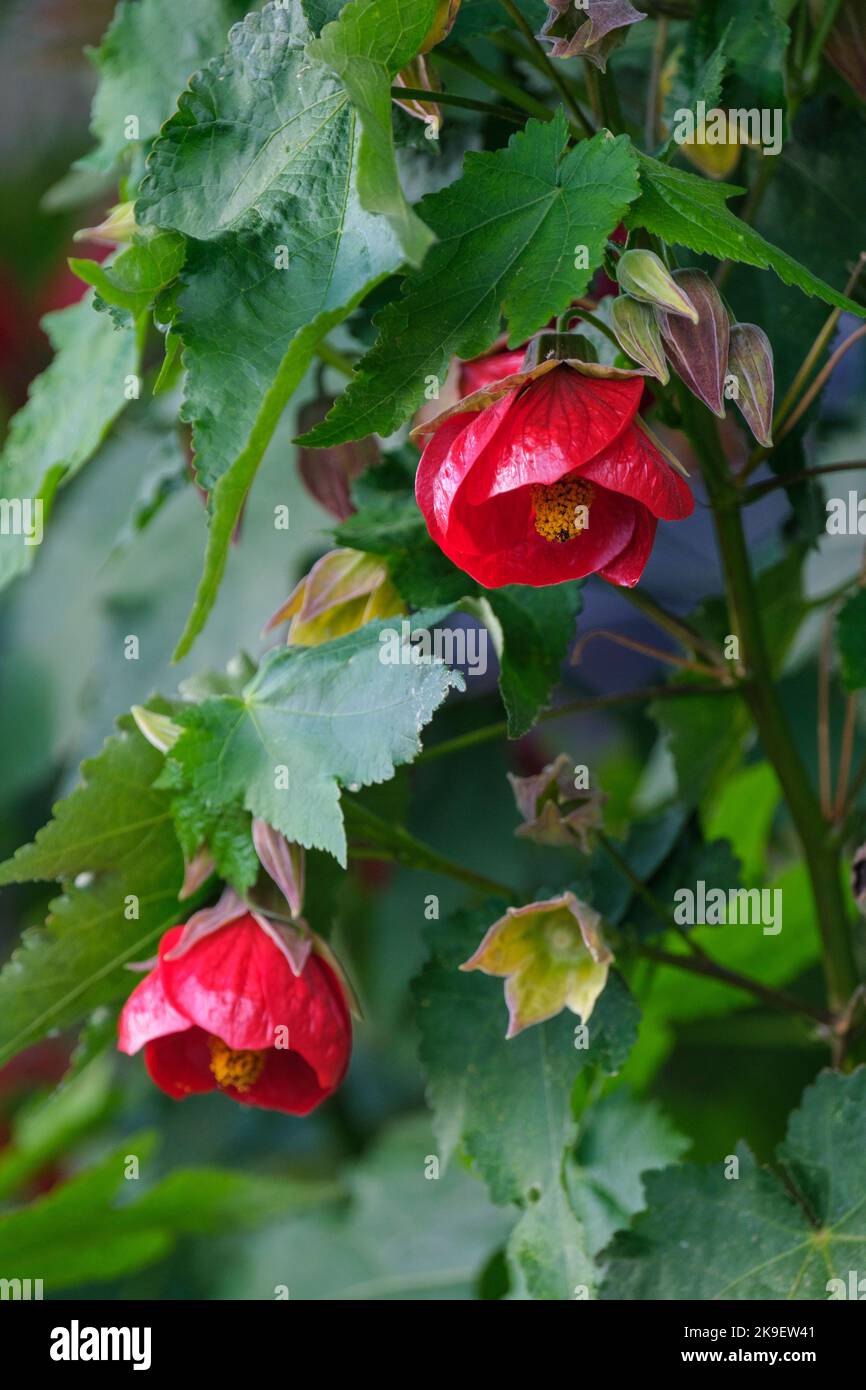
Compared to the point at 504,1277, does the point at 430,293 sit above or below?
above

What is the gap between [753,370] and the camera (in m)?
0.41

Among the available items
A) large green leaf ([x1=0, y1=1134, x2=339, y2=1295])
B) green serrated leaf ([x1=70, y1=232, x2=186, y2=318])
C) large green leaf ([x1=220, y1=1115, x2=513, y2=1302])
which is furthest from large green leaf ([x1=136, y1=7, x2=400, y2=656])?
large green leaf ([x1=220, y1=1115, x2=513, y2=1302])

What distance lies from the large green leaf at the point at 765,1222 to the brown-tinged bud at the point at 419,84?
329mm

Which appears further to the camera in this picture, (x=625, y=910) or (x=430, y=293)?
(x=625, y=910)

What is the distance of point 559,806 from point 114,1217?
355mm

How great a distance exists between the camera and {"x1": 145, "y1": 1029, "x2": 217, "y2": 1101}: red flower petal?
47cm

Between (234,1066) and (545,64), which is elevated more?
(545,64)

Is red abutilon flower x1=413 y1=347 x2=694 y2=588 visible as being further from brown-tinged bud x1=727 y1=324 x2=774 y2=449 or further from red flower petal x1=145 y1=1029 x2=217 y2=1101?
red flower petal x1=145 y1=1029 x2=217 y2=1101

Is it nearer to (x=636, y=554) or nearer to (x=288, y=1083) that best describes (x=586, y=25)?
(x=636, y=554)

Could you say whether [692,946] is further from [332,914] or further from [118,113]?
[118,113]

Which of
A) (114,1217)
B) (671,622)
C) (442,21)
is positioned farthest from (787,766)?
(114,1217)
